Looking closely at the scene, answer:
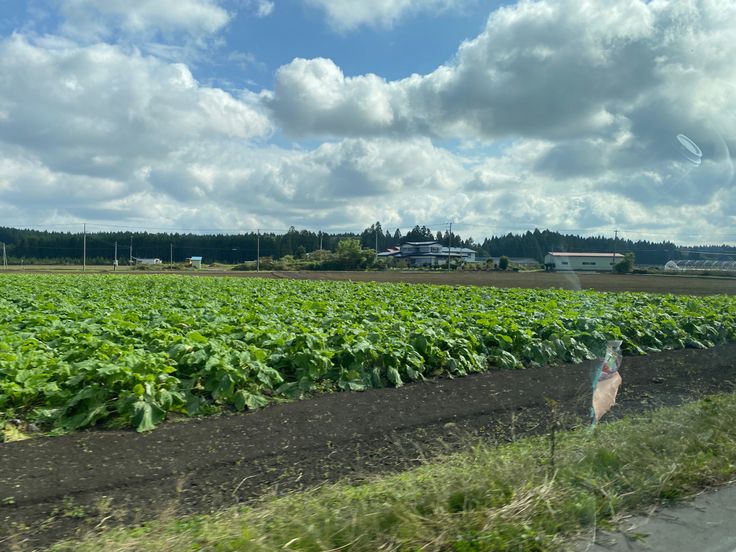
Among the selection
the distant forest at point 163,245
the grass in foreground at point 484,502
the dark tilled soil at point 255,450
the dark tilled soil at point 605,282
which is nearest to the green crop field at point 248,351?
the dark tilled soil at point 255,450

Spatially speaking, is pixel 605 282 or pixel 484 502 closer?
pixel 484 502

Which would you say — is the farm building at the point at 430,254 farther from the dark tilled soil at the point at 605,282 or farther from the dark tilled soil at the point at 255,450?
the dark tilled soil at the point at 255,450

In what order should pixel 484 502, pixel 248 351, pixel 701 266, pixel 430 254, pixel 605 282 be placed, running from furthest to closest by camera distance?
pixel 430 254 → pixel 701 266 → pixel 605 282 → pixel 248 351 → pixel 484 502

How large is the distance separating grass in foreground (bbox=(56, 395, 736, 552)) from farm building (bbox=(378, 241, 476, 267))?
319 ft

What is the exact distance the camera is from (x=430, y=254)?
4609 inches

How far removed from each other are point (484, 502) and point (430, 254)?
113616 mm

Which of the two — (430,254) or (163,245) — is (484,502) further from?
(163,245)

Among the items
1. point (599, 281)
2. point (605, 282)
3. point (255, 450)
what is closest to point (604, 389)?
point (255, 450)

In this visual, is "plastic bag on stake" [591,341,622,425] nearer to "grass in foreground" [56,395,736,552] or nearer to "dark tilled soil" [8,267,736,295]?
"grass in foreground" [56,395,736,552]

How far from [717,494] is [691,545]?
1115 mm

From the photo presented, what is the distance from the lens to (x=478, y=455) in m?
5.26

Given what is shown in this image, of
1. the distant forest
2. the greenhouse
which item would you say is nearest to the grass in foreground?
the greenhouse

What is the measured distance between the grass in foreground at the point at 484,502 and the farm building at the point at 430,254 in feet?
319

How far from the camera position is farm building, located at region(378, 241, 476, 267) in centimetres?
10788
